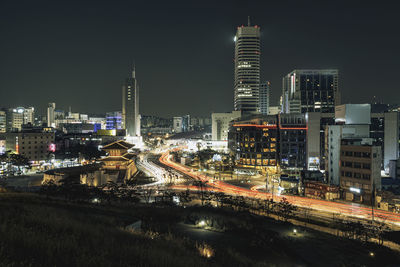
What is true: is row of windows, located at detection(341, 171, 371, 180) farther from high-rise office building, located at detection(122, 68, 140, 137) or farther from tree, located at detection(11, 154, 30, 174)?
high-rise office building, located at detection(122, 68, 140, 137)

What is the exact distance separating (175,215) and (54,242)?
1622cm

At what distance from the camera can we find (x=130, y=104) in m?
171

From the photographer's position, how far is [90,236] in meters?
10.2

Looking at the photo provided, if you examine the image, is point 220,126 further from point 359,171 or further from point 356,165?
point 359,171

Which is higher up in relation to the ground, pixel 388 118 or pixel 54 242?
pixel 388 118

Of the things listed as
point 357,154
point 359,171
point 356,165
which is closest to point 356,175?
point 359,171

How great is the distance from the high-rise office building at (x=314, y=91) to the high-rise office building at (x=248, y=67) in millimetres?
20176

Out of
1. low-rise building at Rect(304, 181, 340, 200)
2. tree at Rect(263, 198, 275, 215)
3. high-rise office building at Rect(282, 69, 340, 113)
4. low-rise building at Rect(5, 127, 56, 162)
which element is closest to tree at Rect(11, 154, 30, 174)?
low-rise building at Rect(5, 127, 56, 162)

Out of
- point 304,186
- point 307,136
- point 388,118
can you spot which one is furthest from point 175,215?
point 388,118

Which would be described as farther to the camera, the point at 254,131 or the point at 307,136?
the point at 254,131

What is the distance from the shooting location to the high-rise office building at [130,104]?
17075 centimetres

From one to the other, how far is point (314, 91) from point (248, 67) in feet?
121

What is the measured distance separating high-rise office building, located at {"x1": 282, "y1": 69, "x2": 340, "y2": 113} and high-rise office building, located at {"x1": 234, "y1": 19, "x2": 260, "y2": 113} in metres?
20.2

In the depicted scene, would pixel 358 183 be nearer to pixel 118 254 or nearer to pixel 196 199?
pixel 196 199
